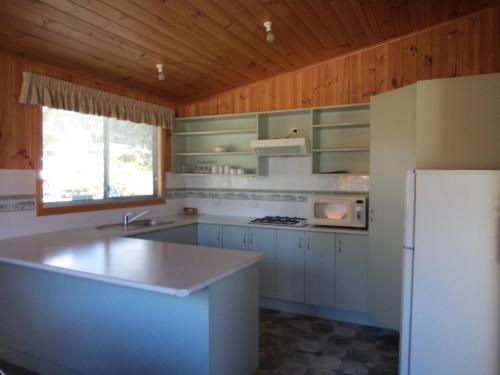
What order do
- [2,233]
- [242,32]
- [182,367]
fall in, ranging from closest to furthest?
[182,367], [2,233], [242,32]

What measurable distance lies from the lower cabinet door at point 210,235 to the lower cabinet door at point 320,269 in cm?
98

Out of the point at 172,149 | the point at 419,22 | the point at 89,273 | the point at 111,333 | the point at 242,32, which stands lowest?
the point at 111,333

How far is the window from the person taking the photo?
3.13m

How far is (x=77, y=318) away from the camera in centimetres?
229

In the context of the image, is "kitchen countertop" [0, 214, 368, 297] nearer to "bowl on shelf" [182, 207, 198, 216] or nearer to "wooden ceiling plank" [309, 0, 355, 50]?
"bowl on shelf" [182, 207, 198, 216]

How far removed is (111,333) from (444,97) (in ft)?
8.79

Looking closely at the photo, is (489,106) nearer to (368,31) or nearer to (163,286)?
(368,31)

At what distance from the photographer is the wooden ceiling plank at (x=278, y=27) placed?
250cm

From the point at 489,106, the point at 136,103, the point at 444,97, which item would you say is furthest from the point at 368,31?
the point at 136,103

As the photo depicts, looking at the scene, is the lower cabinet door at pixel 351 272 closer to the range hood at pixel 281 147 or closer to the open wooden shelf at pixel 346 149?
the open wooden shelf at pixel 346 149

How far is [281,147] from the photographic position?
3.71 metres

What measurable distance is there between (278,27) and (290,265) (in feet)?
7.05

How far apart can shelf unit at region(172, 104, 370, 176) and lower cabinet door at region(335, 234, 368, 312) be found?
720 mm

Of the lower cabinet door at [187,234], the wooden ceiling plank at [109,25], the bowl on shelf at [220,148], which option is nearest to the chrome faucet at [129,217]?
the lower cabinet door at [187,234]
